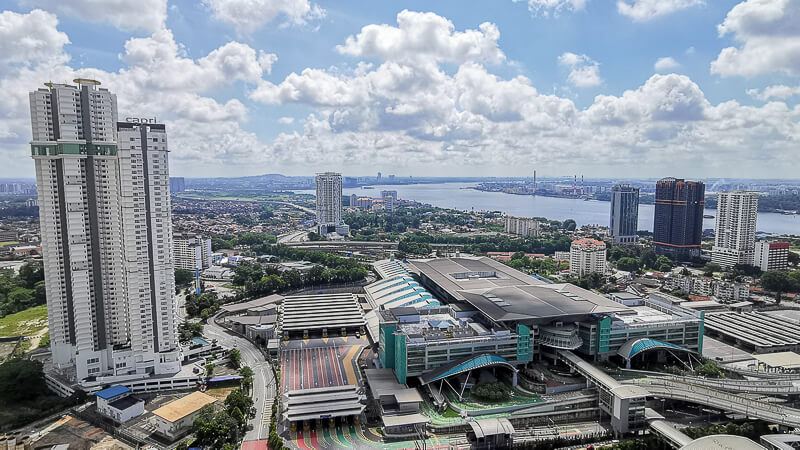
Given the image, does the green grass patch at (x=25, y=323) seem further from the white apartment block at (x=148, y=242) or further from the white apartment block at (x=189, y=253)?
the white apartment block at (x=189, y=253)

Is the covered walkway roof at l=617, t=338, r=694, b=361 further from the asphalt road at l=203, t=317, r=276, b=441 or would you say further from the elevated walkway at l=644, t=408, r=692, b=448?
the asphalt road at l=203, t=317, r=276, b=441

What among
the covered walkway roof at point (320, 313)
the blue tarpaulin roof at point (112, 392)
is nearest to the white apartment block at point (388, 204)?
the covered walkway roof at point (320, 313)

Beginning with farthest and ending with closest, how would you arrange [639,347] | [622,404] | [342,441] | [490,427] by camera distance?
[639,347], [622,404], [342,441], [490,427]

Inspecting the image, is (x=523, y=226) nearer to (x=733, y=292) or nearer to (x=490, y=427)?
(x=733, y=292)

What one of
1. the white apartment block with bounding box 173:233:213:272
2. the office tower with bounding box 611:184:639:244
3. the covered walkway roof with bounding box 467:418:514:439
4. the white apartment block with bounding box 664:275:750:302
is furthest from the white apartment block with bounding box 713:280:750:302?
the white apartment block with bounding box 173:233:213:272

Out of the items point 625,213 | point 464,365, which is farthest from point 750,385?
point 625,213

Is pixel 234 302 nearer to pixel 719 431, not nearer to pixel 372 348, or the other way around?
pixel 372 348

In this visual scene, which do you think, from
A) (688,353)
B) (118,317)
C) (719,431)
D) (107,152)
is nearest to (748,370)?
(688,353)
